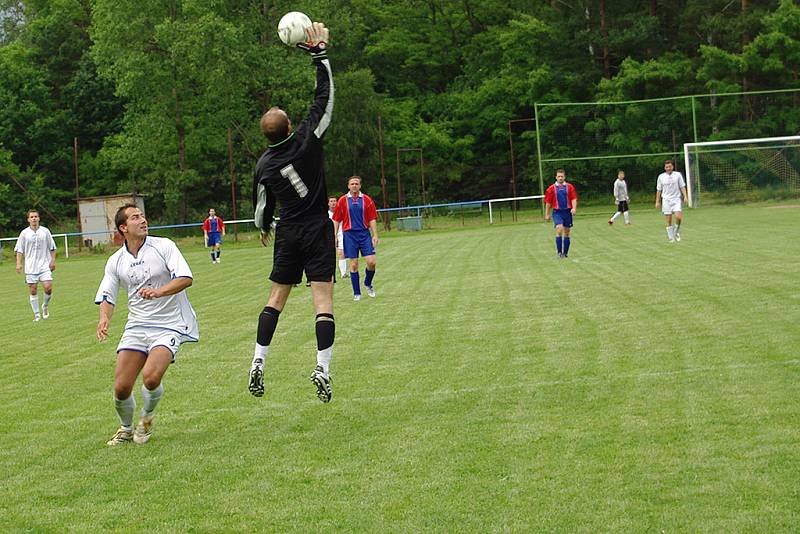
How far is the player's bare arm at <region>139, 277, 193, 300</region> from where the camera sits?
23.2ft

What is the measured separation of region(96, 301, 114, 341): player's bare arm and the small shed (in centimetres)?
4516

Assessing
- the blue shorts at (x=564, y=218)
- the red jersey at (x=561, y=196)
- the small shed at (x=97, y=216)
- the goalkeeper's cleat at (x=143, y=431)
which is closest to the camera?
the goalkeeper's cleat at (x=143, y=431)

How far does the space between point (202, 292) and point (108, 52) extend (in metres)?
42.6

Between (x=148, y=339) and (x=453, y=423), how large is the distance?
222cm

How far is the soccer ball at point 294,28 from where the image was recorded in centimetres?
755

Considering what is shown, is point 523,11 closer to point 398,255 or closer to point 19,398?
point 398,255

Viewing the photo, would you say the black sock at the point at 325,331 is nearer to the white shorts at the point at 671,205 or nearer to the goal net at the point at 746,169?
the white shorts at the point at 671,205

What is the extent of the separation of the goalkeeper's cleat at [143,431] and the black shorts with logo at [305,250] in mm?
1338

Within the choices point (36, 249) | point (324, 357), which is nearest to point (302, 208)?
point (324, 357)

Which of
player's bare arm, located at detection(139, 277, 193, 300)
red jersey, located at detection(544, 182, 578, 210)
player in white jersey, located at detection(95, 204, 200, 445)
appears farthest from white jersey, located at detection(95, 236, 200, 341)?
red jersey, located at detection(544, 182, 578, 210)

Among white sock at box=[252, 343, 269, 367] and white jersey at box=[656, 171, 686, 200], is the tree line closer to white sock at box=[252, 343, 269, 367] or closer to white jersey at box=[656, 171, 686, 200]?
white jersey at box=[656, 171, 686, 200]

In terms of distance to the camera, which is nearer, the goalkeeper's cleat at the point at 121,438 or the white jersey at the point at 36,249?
the goalkeeper's cleat at the point at 121,438

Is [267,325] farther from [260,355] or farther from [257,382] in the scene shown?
[257,382]

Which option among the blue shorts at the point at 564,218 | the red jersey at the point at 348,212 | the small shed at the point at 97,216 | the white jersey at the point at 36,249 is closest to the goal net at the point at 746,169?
the blue shorts at the point at 564,218
